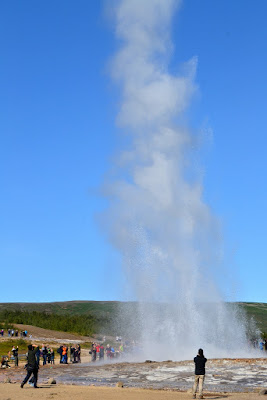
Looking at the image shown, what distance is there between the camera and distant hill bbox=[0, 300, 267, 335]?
85.5 m

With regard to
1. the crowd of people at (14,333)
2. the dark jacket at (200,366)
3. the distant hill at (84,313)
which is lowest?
the dark jacket at (200,366)

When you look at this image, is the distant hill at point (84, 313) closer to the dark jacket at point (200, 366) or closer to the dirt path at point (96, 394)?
the dirt path at point (96, 394)

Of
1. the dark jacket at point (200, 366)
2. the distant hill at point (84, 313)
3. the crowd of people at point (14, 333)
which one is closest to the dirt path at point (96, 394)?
the dark jacket at point (200, 366)

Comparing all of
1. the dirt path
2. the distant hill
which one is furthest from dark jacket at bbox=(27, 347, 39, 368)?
the distant hill

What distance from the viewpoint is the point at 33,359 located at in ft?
65.9

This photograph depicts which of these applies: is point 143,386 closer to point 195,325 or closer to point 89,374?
point 89,374

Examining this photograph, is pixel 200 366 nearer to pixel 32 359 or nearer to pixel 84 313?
pixel 32 359

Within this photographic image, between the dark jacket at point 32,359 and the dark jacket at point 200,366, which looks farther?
the dark jacket at point 32,359

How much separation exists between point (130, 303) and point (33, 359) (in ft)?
87.3

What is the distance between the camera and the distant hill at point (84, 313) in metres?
85.5

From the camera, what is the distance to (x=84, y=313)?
5094 inches

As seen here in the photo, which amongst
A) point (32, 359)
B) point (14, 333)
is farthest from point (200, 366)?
point (14, 333)

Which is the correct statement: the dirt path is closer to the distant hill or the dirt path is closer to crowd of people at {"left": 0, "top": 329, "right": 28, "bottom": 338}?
the distant hill

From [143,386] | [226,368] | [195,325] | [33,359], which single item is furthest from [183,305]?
[33,359]
